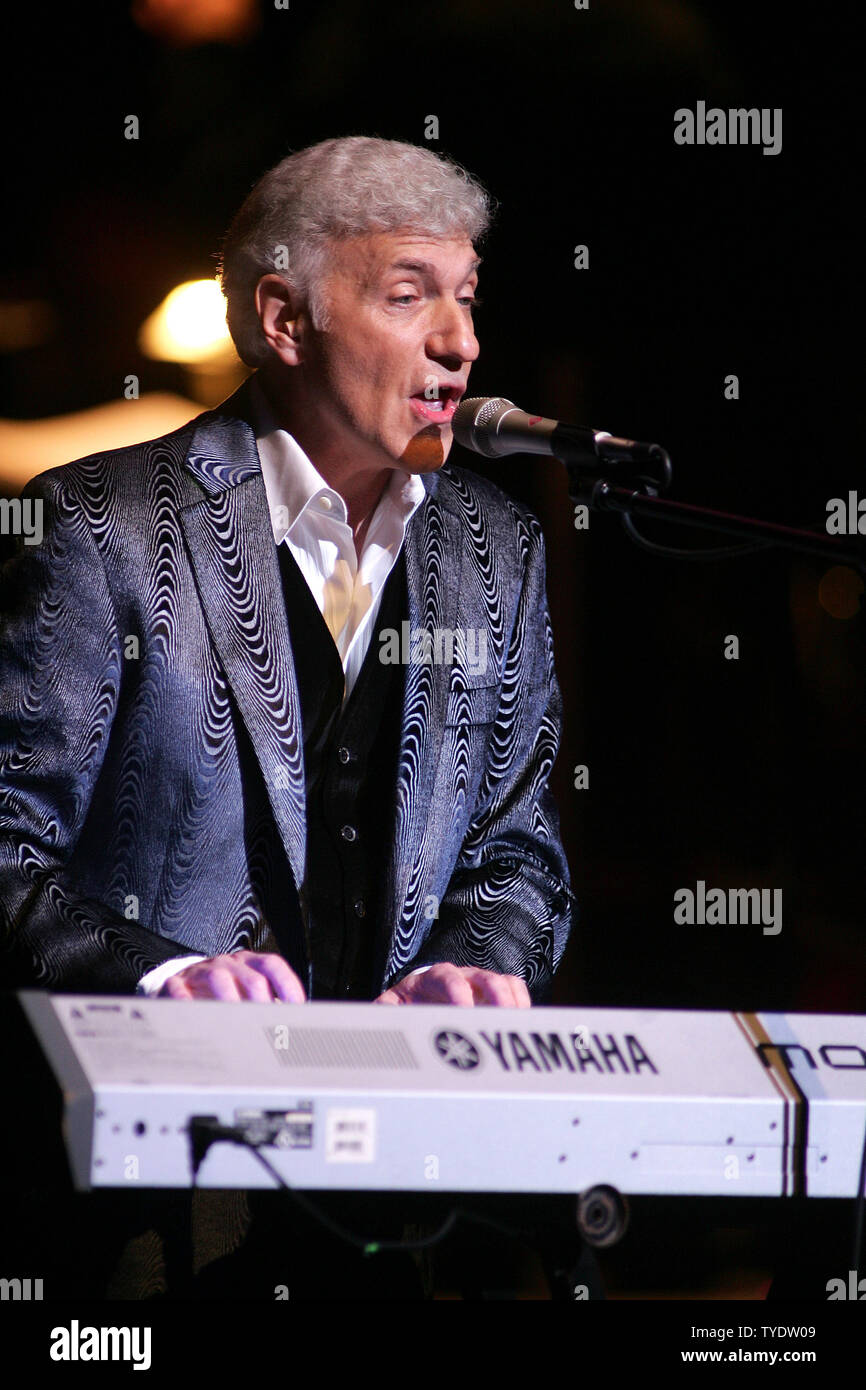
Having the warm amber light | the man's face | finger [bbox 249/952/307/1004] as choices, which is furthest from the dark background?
finger [bbox 249/952/307/1004]

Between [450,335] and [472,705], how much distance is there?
0.56 m

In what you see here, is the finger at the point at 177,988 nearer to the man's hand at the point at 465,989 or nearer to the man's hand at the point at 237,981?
the man's hand at the point at 237,981

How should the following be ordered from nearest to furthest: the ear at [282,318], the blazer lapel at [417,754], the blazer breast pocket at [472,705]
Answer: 1. the blazer lapel at [417,754]
2. the blazer breast pocket at [472,705]
3. the ear at [282,318]

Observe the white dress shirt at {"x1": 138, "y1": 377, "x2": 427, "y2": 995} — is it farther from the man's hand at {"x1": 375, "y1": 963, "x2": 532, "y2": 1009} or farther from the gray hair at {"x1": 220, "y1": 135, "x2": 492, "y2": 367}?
the man's hand at {"x1": 375, "y1": 963, "x2": 532, "y2": 1009}

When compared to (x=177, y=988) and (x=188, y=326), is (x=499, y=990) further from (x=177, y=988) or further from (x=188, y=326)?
(x=188, y=326)

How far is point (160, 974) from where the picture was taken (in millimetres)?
1654

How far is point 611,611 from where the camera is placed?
3.17 meters

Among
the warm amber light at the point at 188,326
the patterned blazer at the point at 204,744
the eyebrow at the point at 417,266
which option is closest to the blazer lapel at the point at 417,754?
the patterned blazer at the point at 204,744

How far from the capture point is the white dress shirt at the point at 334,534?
88.9 inches

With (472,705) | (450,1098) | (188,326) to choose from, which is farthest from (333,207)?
(450,1098)

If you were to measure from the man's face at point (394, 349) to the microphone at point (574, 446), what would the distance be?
454mm
